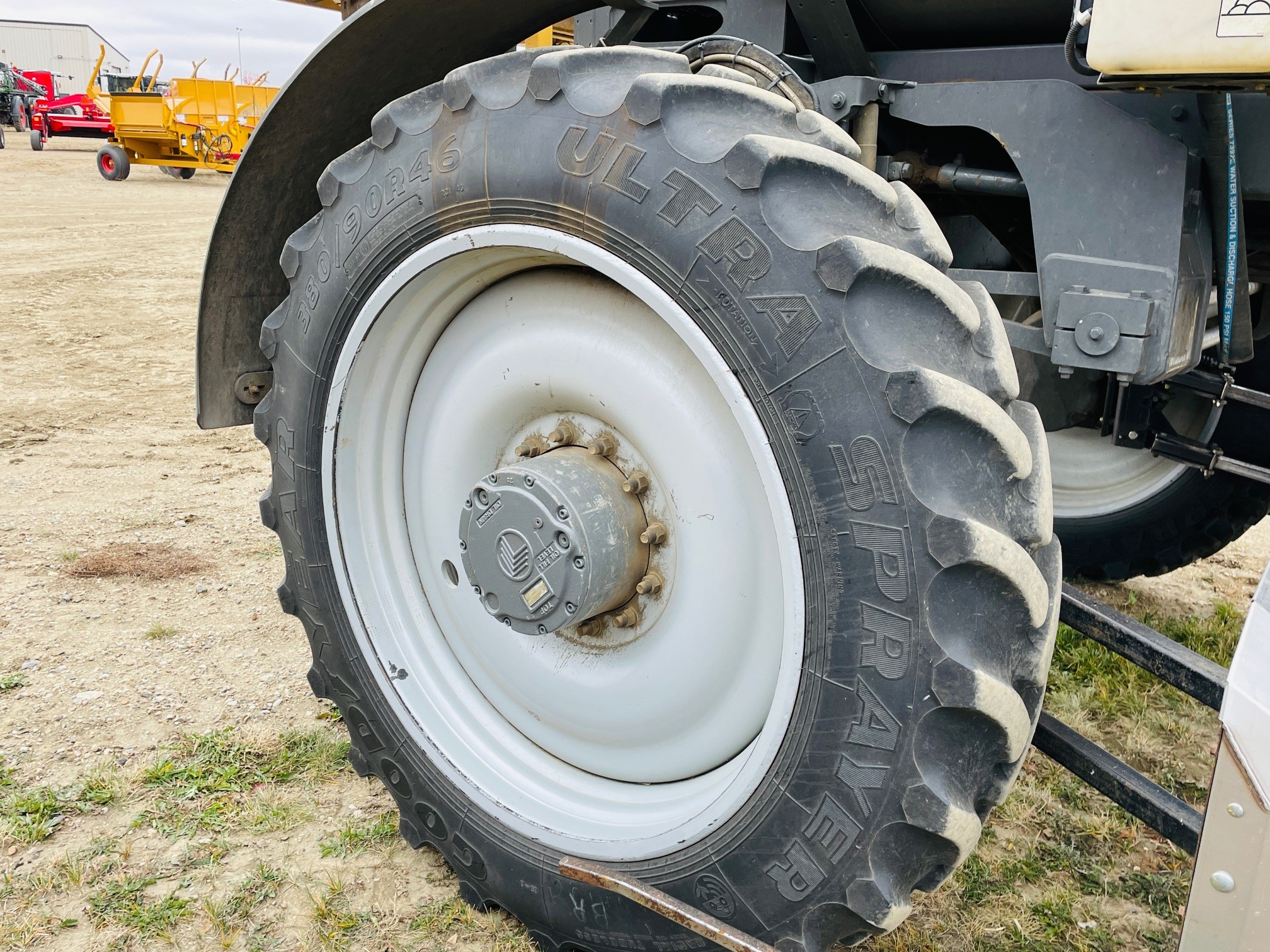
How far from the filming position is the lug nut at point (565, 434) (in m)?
1.75

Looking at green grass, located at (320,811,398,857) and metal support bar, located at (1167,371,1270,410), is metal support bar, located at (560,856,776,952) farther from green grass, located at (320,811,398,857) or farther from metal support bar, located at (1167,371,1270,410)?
metal support bar, located at (1167,371,1270,410)

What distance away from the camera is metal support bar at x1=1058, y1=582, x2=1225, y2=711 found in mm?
1590

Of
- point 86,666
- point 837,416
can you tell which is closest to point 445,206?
point 837,416

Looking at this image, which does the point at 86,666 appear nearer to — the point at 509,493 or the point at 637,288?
the point at 509,493

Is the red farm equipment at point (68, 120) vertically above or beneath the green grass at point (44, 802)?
above

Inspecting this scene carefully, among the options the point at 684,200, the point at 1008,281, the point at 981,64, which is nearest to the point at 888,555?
the point at 684,200

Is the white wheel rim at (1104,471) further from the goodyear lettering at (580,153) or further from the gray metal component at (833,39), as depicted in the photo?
the goodyear lettering at (580,153)

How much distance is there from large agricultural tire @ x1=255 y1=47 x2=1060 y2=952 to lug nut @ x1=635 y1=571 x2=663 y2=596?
14 millimetres

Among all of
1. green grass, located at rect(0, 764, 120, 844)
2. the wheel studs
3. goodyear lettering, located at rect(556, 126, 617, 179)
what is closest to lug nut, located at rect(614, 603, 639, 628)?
the wheel studs

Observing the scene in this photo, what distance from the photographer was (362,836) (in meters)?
2.12

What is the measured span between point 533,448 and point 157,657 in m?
1.60

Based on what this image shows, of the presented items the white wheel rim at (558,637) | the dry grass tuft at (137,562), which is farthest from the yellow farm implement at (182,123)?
the white wheel rim at (558,637)

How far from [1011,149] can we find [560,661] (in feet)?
3.83

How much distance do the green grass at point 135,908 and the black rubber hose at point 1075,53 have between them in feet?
6.63
